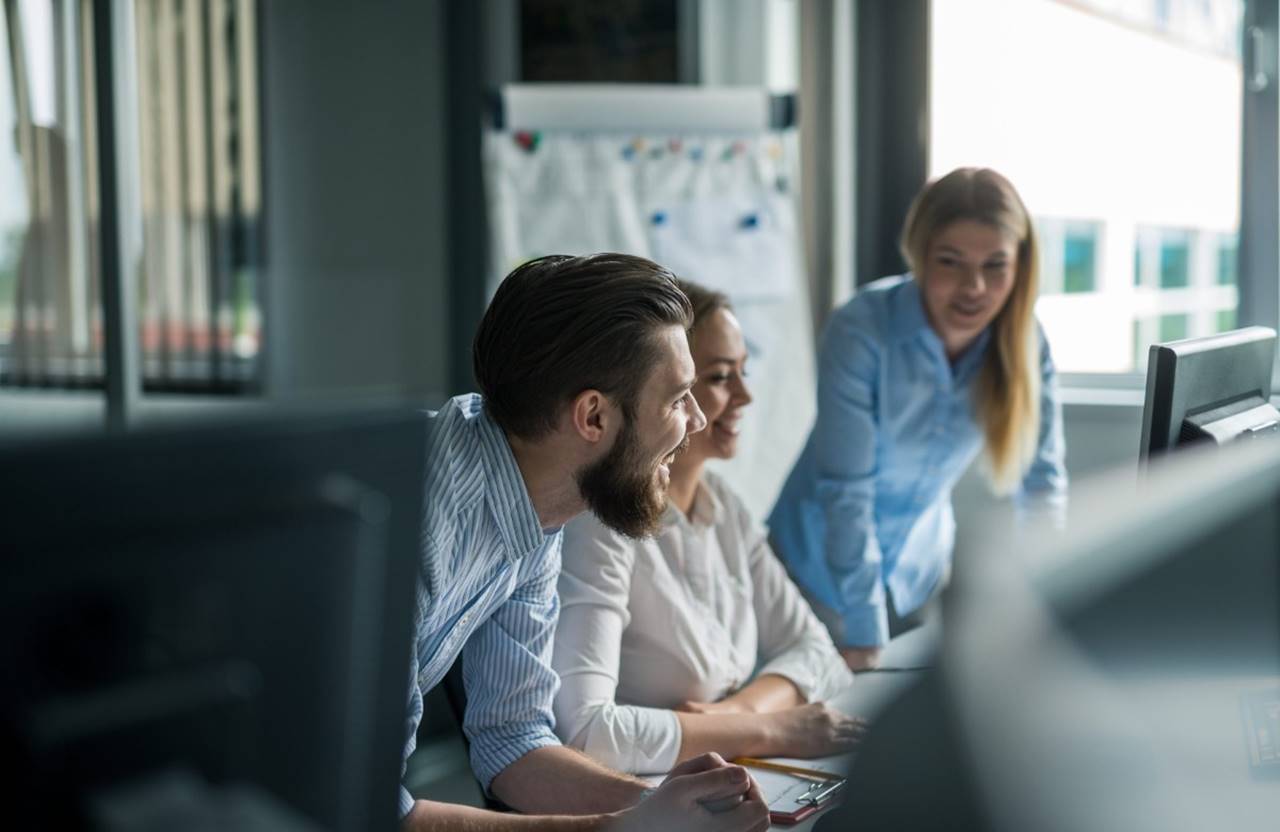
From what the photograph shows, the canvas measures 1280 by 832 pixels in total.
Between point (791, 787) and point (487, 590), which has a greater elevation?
point (487, 590)

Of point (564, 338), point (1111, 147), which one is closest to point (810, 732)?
point (564, 338)

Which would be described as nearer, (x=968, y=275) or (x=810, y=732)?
(x=810, y=732)

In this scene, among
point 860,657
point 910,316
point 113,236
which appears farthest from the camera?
point 113,236

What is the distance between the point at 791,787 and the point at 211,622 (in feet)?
3.09

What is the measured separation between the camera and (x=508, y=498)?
4.65 ft

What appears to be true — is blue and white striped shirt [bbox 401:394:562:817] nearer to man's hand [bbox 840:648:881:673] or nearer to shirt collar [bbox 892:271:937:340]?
man's hand [bbox 840:648:881:673]

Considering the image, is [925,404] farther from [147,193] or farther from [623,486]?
[147,193]

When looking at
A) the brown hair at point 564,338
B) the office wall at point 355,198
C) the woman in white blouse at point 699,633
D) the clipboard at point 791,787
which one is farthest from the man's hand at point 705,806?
the office wall at point 355,198

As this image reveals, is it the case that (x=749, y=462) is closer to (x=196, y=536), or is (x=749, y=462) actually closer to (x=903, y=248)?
(x=903, y=248)

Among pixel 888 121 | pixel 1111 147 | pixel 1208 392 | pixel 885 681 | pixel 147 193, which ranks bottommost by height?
pixel 885 681

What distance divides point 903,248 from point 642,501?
1.26m

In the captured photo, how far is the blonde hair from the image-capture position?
2430mm

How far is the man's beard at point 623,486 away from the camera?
4.85 feet

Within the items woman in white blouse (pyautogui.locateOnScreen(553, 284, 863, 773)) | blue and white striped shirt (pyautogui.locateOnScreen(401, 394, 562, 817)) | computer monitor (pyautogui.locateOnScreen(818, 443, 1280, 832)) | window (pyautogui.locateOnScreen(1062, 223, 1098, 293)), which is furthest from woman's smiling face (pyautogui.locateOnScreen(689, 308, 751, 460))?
window (pyautogui.locateOnScreen(1062, 223, 1098, 293))
